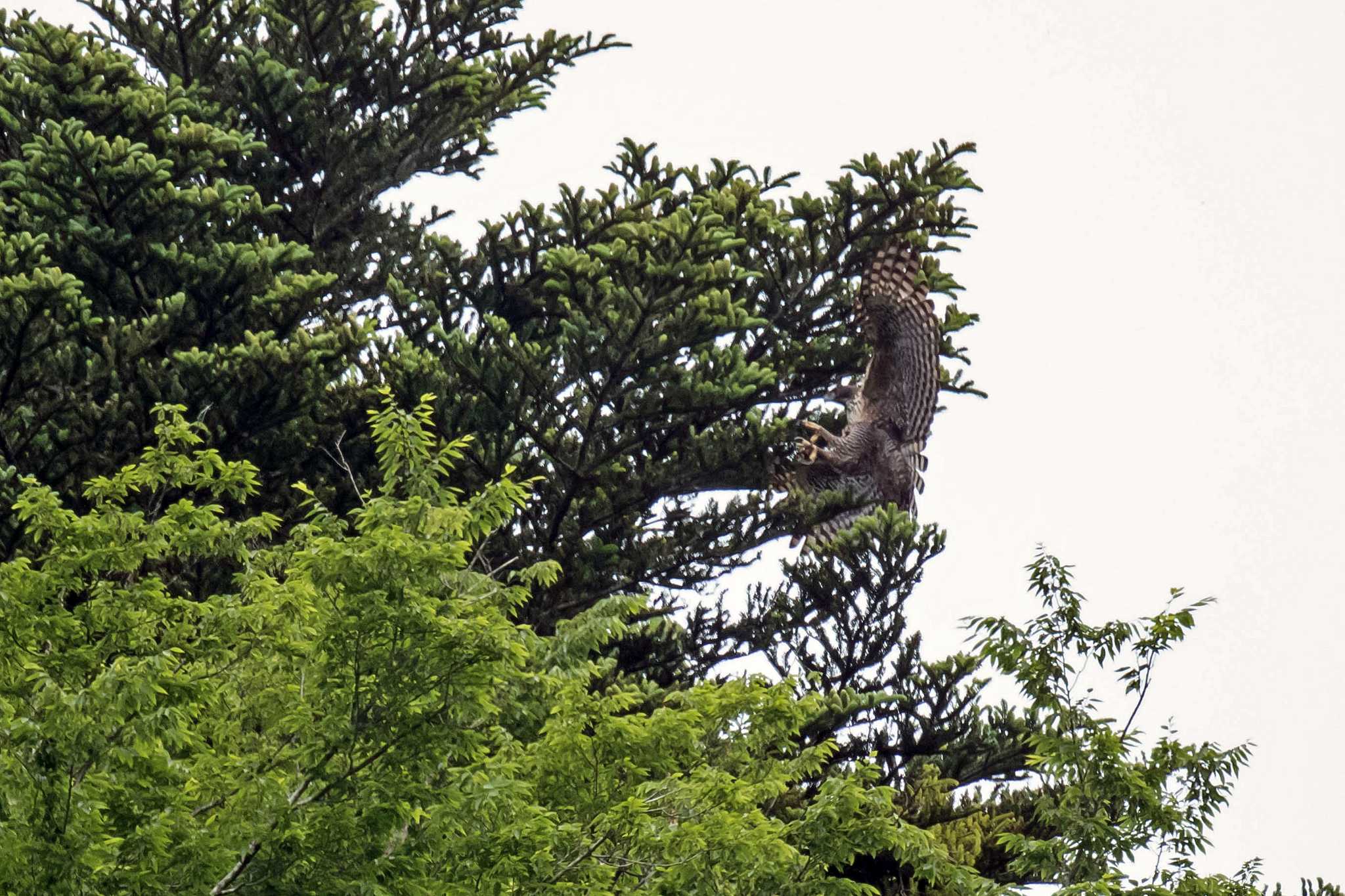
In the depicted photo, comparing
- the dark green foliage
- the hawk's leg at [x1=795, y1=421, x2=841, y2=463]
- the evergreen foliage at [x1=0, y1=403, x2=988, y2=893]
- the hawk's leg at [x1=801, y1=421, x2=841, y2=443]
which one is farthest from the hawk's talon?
the evergreen foliage at [x1=0, y1=403, x2=988, y2=893]

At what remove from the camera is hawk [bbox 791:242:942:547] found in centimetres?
1755

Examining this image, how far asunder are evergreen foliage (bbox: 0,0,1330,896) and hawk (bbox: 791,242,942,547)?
0.35 meters

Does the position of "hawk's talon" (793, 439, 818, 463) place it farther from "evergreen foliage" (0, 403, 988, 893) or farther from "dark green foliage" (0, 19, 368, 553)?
"evergreen foliage" (0, 403, 988, 893)

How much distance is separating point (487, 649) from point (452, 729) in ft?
1.43

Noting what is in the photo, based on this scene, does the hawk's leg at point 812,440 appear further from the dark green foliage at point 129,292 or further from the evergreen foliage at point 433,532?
the dark green foliage at point 129,292

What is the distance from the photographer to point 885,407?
59.0 ft

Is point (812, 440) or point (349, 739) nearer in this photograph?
point (349, 739)

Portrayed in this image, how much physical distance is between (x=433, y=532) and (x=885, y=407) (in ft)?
29.6

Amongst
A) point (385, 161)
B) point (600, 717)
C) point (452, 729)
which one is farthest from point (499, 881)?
point (385, 161)

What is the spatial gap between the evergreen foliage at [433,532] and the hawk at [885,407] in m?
0.35

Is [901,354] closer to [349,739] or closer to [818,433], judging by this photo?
[818,433]

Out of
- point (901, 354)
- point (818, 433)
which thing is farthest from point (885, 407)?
point (818, 433)

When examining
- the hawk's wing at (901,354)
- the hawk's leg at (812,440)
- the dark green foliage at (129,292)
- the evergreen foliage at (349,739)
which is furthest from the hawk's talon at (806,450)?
the evergreen foliage at (349,739)

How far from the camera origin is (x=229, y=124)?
19.0 meters
